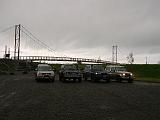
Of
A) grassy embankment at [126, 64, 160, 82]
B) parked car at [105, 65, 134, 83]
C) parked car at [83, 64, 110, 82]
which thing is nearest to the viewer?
parked car at [83, 64, 110, 82]

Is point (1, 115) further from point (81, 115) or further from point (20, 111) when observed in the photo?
point (81, 115)

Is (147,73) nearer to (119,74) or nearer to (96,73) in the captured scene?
(119,74)

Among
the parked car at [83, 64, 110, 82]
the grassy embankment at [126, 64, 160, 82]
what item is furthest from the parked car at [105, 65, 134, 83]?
the grassy embankment at [126, 64, 160, 82]

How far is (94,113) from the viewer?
10852 mm

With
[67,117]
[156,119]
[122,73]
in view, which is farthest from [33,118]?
[122,73]

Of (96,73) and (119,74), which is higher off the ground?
(96,73)

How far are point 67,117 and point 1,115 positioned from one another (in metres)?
2.31

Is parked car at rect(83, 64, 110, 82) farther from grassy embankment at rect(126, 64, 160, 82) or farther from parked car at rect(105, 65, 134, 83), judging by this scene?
grassy embankment at rect(126, 64, 160, 82)

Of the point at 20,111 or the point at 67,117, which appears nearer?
the point at 67,117

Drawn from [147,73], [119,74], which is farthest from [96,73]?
[147,73]

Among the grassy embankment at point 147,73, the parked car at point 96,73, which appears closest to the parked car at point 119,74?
the parked car at point 96,73

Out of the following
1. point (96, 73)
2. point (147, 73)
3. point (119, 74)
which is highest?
point (96, 73)

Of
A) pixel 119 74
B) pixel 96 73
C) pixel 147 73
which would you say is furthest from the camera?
pixel 147 73

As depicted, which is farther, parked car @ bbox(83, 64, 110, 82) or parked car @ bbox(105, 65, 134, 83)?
parked car @ bbox(105, 65, 134, 83)
